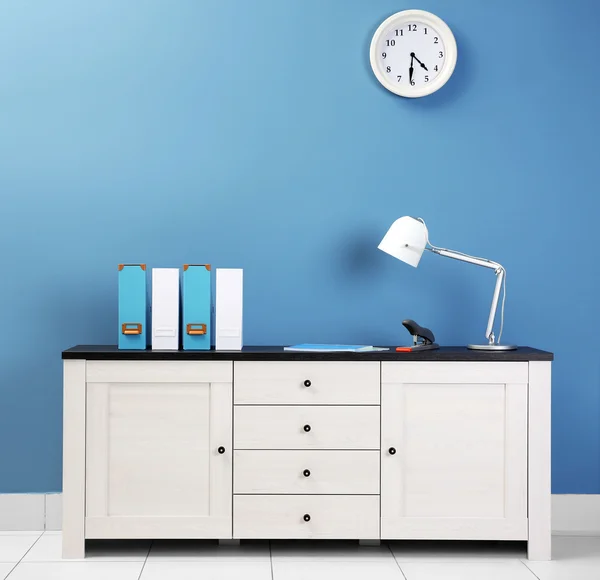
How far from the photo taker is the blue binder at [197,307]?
2.44 metres

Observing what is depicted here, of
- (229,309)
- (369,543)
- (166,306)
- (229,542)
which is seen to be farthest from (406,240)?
(229,542)

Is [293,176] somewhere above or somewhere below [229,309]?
above

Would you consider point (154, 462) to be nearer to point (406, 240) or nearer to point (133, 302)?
point (133, 302)

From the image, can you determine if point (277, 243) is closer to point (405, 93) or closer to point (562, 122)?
point (405, 93)

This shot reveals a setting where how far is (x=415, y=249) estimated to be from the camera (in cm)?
256

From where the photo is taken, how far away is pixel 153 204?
2770 mm

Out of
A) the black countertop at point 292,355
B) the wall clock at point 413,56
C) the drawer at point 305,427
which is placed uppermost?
the wall clock at point 413,56

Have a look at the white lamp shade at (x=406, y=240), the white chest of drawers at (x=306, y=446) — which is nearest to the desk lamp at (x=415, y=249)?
the white lamp shade at (x=406, y=240)

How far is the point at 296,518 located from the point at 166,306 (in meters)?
0.83

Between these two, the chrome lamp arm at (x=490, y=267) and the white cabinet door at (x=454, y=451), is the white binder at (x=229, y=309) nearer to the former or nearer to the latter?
the white cabinet door at (x=454, y=451)

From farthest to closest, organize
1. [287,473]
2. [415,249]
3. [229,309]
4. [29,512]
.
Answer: [29,512] < [415,249] < [229,309] < [287,473]

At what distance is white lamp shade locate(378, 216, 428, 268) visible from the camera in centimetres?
255

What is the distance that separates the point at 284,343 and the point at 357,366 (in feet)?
1.54

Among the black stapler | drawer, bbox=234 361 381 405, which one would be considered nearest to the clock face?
the black stapler
